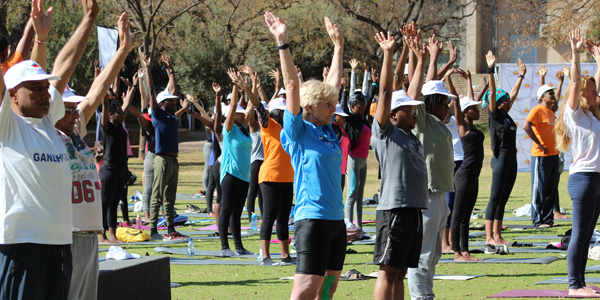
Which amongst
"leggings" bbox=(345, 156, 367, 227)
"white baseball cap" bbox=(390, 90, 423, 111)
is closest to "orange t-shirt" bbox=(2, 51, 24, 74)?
"white baseball cap" bbox=(390, 90, 423, 111)

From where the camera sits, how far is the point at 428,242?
6.47 m

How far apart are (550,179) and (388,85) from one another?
821cm

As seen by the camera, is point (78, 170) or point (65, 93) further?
point (65, 93)

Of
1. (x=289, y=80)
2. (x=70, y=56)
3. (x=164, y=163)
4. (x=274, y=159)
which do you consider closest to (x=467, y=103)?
(x=274, y=159)

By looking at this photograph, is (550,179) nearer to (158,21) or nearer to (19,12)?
(19,12)

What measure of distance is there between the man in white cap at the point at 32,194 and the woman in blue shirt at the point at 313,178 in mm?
1710

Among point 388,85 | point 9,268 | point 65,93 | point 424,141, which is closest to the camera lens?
point 9,268

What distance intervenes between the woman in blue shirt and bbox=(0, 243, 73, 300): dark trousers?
1837 millimetres

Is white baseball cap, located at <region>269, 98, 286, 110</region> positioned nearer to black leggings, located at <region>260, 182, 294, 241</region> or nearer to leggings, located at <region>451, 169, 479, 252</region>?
black leggings, located at <region>260, 182, 294, 241</region>

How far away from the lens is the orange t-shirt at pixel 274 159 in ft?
30.1

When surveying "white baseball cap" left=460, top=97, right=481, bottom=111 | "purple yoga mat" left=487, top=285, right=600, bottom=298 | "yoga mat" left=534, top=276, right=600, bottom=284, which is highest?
"white baseball cap" left=460, top=97, right=481, bottom=111

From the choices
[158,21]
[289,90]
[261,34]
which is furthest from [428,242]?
[261,34]

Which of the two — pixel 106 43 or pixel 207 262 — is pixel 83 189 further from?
pixel 106 43

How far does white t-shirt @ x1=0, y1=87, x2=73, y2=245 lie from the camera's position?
13.6 feet
